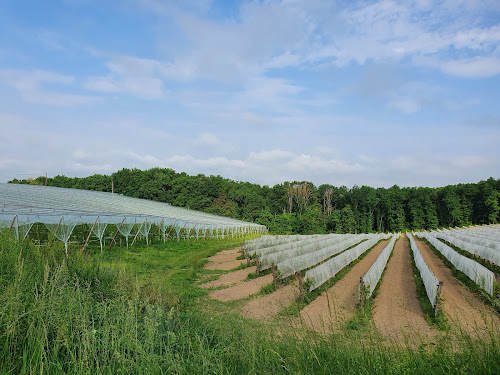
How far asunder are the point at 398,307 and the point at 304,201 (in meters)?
80.5

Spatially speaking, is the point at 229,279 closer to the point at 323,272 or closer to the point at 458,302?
the point at 323,272

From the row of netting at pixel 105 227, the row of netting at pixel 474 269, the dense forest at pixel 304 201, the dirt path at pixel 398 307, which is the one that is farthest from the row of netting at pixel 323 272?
the dense forest at pixel 304 201

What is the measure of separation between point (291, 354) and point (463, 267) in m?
16.6

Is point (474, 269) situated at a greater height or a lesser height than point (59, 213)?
lesser

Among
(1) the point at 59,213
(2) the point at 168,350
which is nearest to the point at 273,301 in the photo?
(2) the point at 168,350

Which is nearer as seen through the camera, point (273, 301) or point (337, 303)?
point (337, 303)

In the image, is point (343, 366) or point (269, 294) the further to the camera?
point (269, 294)

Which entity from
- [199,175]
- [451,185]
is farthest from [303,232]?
[451,185]

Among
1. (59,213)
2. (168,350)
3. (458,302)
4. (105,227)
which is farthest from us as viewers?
(105,227)

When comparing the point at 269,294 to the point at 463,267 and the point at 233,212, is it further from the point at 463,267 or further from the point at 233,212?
the point at 233,212

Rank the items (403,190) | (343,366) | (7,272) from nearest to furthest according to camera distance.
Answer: (343,366)
(7,272)
(403,190)

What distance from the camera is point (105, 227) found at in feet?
79.8

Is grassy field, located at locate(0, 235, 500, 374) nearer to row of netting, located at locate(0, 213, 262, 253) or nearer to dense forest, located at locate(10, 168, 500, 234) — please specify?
row of netting, located at locate(0, 213, 262, 253)

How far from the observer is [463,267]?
17172 mm
